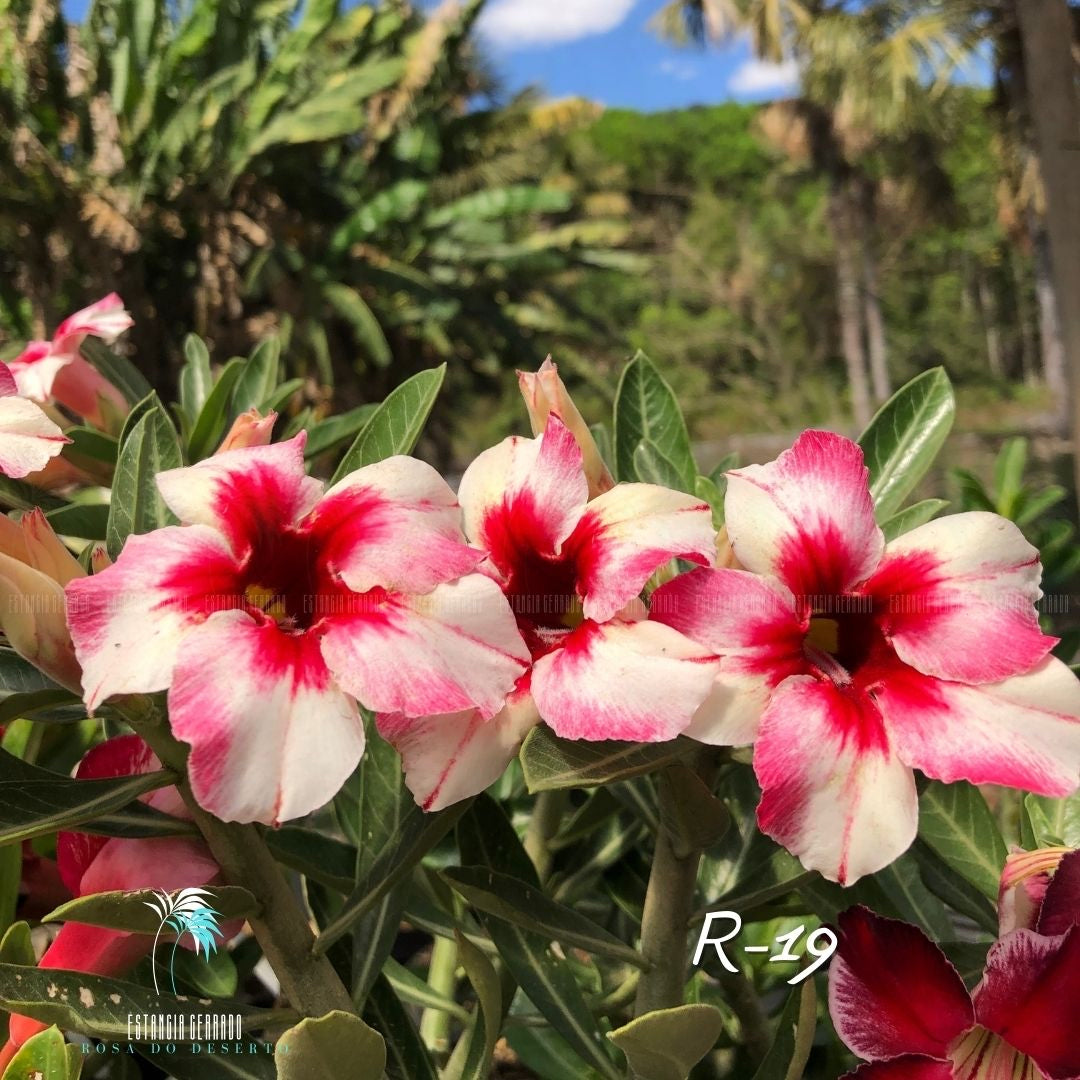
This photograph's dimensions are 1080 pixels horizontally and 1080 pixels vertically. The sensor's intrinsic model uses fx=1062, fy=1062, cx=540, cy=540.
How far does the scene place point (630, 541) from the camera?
486 mm

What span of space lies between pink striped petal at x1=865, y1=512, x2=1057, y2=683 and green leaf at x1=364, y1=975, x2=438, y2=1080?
405mm

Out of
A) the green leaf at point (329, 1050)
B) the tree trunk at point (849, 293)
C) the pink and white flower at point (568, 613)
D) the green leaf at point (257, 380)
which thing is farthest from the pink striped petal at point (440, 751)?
the tree trunk at point (849, 293)

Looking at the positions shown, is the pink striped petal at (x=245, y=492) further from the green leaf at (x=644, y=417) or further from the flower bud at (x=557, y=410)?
the green leaf at (x=644, y=417)

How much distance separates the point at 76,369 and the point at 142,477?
0.36m

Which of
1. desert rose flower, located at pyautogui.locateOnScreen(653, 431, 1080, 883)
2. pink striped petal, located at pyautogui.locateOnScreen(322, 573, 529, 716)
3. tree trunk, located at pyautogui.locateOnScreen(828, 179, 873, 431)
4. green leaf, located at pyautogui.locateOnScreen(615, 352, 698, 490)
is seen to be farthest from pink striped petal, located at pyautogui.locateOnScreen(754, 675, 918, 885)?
tree trunk, located at pyautogui.locateOnScreen(828, 179, 873, 431)

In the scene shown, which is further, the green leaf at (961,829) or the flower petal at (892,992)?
the green leaf at (961,829)

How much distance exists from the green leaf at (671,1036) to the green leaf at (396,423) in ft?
1.10

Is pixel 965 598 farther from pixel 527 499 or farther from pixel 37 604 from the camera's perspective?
pixel 37 604

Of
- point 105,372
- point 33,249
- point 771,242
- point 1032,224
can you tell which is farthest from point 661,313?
point 105,372

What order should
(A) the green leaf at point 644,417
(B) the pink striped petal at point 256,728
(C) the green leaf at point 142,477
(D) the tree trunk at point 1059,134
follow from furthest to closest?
(D) the tree trunk at point 1059,134 < (A) the green leaf at point 644,417 < (C) the green leaf at point 142,477 < (B) the pink striped petal at point 256,728

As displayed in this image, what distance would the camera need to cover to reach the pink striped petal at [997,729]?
43 centimetres

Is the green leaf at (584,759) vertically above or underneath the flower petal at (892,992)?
above

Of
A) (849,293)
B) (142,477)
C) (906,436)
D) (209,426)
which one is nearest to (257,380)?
(209,426)

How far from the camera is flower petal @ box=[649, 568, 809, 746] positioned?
46 cm
